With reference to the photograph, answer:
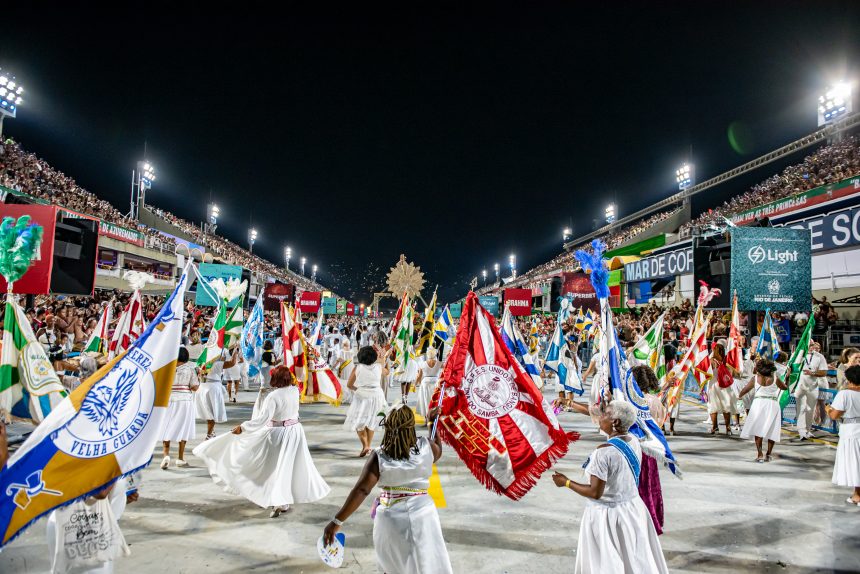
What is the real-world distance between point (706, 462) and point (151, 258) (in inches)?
1373

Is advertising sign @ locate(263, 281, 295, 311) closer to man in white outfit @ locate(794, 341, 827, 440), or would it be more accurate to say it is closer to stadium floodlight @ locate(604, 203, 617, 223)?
man in white outfit @ locate(794, 341, 827, 440)

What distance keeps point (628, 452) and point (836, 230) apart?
1331 cm

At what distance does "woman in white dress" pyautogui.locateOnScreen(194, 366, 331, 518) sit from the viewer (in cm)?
579

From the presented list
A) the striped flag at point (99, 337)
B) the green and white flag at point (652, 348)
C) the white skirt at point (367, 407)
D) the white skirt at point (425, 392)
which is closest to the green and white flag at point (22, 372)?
the white skirt at point (367, 407)

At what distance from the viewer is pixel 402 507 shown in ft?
10.6

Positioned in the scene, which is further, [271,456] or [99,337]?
[99,337]

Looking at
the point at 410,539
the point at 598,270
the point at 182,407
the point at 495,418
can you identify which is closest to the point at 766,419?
→ the point at 598,270

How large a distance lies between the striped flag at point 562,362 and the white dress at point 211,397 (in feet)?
26.1

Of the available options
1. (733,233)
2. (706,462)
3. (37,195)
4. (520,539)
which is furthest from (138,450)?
(37,195)

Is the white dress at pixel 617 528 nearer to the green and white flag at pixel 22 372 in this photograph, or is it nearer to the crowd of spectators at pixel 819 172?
the green and white flag at pixel 22 372

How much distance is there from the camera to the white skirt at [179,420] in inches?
290

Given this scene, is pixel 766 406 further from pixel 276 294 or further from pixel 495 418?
pixel 276 294

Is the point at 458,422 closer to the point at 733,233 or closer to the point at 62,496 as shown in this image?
the point at 62,496

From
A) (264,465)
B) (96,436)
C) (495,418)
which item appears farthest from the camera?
(264,465)
